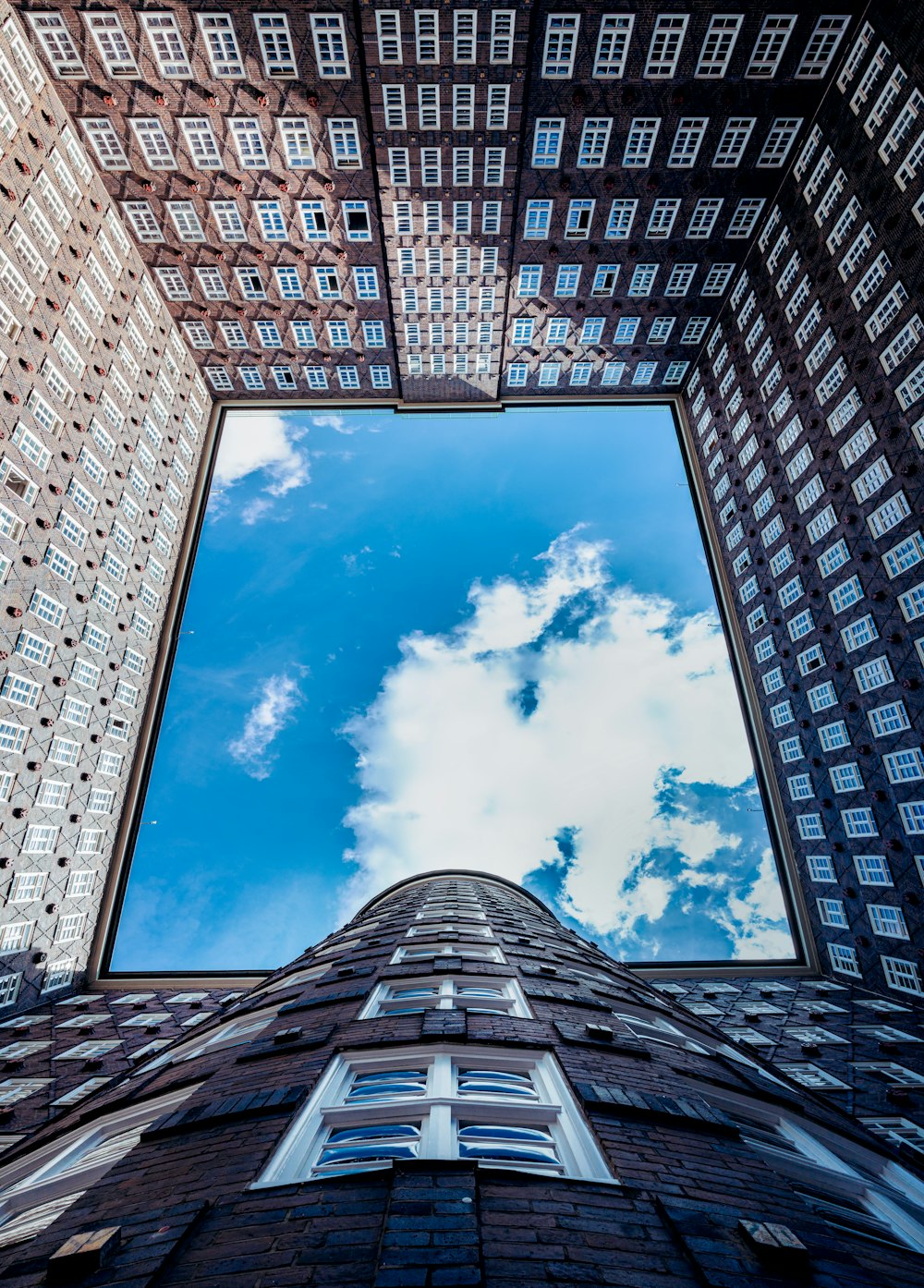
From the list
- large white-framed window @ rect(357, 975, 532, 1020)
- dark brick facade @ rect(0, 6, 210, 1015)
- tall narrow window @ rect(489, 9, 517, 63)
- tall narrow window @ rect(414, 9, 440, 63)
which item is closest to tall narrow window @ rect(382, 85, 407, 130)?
tall narrow window @ rect(414, 9, 440, 63)

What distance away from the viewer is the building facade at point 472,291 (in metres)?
30.1

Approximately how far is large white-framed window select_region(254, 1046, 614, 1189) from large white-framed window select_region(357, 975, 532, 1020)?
2255mm

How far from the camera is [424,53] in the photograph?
108 feet

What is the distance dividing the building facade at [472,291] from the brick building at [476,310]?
192 mm

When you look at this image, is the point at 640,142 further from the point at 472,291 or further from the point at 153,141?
the point at 153,141

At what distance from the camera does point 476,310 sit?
150 ft

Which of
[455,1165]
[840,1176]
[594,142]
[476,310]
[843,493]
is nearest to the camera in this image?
[455,1165]

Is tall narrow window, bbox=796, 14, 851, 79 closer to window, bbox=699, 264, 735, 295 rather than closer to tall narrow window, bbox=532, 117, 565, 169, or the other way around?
window, bbox=699, 264, 735, 295

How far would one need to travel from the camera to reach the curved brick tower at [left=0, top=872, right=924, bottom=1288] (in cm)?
486

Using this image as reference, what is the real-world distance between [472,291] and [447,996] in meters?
46.1

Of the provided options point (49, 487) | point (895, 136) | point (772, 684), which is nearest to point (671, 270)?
point (895, 136)

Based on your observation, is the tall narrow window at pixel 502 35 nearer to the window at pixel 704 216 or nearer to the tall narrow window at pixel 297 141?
the tall narrow window at pixel 297 141

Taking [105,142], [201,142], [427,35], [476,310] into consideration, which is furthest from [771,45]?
[105,142]

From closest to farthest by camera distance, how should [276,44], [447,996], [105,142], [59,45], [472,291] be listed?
[447,996] → [59,45] → [276,44] → [105,142] → [472,291]
